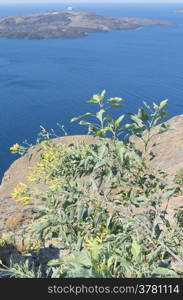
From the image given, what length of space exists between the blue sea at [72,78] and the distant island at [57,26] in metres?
13.3

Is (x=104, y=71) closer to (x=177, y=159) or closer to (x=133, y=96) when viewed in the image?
(x=133, y=96)

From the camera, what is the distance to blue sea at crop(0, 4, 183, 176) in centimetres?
5916

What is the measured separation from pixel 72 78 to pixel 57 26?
9620 cm

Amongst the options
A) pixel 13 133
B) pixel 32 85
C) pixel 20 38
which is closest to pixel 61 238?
pixel 13 133

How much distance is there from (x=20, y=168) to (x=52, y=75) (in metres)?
53.1

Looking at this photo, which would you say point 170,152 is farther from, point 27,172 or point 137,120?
point 137,120

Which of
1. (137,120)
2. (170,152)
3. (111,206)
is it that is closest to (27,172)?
(170,152)

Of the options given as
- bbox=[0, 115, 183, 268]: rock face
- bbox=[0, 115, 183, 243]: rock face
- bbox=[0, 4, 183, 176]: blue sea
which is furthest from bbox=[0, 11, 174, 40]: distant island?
bbox=[0, 115, 183, 268]: rock face

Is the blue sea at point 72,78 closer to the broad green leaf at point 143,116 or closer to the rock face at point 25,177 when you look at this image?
the rock face at point 25,177

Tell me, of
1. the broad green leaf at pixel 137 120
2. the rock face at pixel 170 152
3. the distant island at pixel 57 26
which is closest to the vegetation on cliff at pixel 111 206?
the broad green leaf at pixel 137 120

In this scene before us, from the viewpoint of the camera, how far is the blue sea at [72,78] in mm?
59156

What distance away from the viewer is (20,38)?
472 ft

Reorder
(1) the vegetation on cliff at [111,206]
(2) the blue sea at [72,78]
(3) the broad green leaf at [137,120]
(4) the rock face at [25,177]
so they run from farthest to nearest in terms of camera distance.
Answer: (2) the blue sea at [72,78]
(4) the rock face at [25,177]
(3) the broad green leaf at [137,120]
(1) the vegetation on cliff at [111,206]

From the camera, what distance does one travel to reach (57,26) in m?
169
